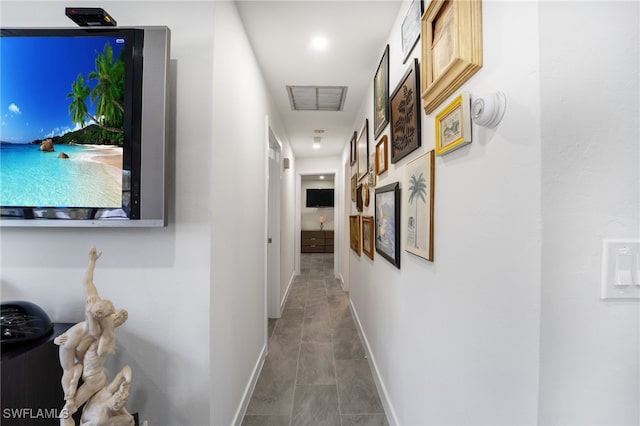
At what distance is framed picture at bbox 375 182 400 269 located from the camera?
1.57 metres

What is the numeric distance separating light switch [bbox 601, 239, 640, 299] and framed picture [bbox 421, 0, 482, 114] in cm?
58

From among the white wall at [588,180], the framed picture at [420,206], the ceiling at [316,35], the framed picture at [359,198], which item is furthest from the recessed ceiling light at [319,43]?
the white wall at [588,180]

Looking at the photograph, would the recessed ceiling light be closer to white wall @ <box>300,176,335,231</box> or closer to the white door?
the white door

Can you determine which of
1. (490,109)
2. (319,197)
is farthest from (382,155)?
(319,197)

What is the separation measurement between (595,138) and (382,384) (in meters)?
1.89

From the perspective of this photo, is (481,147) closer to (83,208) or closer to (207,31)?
(207,31)

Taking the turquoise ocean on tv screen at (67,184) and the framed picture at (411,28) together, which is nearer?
the turquoise ocean on tv screen at (67,184)

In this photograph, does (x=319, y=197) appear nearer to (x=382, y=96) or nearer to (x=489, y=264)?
(x=382, y=96)

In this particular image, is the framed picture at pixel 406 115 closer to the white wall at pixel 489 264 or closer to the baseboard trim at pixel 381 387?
the white wall at pixel 489 264

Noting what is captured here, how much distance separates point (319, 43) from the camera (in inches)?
73.6

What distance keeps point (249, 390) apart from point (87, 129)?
1.84 m

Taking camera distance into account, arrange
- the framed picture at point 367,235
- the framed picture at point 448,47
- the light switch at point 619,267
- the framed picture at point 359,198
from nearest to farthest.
Result: the light switch at point 619,267 < the framed picture at point 448,47 < the framed picture at point 367,235 < the framed picture at point 359,198

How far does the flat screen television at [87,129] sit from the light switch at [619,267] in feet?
4.72

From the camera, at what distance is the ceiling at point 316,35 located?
1553mm
